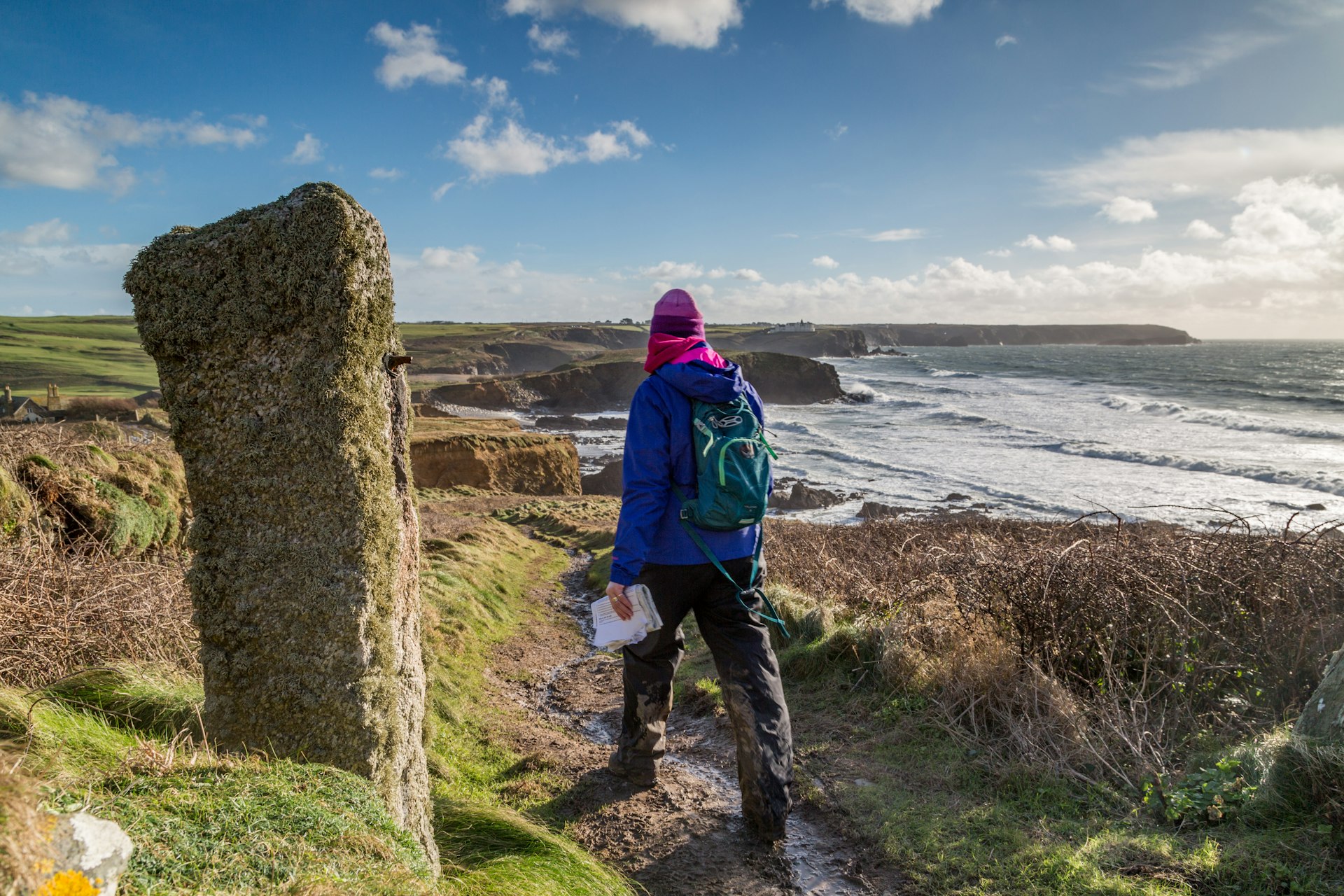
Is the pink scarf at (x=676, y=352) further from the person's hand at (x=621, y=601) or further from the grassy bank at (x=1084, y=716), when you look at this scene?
the grassy bank at (x=1084, y=716)

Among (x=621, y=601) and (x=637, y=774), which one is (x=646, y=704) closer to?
(x=637, y=774)

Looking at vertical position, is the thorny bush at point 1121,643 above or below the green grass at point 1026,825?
above

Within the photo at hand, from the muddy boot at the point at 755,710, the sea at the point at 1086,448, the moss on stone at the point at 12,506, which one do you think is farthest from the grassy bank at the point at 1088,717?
the moss on stone at the point at 12,506

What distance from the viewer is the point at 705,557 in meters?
3.50

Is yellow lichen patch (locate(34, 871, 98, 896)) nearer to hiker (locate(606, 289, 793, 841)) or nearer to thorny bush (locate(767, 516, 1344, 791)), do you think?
hiker (locate(606, 289, 793, 841))

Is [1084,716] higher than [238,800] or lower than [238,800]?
lower

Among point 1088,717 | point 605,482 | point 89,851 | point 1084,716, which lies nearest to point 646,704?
point 1084,716

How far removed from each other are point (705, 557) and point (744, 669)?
59 cm

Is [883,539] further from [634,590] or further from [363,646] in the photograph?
[363,646]

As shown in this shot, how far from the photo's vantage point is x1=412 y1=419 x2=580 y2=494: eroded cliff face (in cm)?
2408

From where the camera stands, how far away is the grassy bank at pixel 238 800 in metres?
1.75

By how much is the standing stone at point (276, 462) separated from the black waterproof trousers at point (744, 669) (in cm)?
137

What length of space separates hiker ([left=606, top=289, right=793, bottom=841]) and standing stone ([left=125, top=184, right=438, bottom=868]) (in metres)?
1.21

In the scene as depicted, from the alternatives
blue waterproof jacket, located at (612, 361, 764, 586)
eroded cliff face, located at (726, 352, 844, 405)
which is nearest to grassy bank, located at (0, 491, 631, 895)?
blue waterproof jacket, located at (612, 361, 764, 586)
